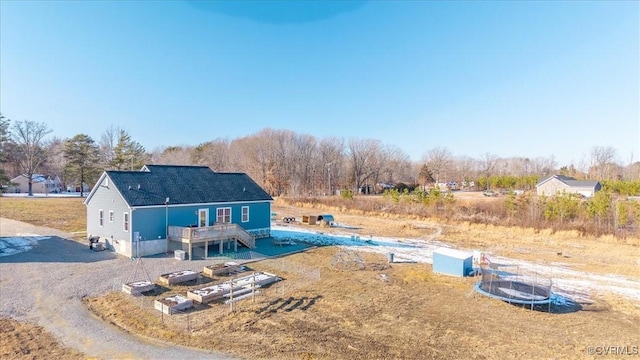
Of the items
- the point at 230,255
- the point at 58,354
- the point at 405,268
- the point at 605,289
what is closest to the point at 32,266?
the point at 230,255

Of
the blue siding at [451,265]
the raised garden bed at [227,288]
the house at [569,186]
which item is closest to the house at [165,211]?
the raised garden bed at [227,288]

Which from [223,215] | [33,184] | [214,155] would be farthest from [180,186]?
[33,184]

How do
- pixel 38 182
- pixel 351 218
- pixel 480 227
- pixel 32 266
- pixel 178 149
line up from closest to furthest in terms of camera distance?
pixel 32 266 < pixel 480 227 < pixel 351 218 < pixel 38 182 < pixel 178 149

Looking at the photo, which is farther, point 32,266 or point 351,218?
point 351,218

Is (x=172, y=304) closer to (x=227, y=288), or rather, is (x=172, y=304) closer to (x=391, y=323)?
(x=227, y=288)

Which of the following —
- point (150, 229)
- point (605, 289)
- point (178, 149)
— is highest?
point (178, 149)

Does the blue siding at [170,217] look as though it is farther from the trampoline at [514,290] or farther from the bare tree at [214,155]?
the bare tree at [214,155]

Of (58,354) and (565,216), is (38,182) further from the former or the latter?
(565,216)
